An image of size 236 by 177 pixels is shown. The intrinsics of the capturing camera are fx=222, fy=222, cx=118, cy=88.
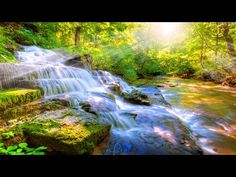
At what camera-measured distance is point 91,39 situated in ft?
56.5

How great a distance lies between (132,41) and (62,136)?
13.3 m

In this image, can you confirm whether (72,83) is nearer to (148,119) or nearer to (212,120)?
(148,119)

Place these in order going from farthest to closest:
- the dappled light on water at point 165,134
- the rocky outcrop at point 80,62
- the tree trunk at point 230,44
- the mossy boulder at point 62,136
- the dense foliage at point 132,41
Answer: the tree trunk at point 230,44 → the dense foliage at point 132,41 → the rocky outcrop at point 80,62 → the dappled light on water at point 165,134 → the mossy boulder at point 62,136

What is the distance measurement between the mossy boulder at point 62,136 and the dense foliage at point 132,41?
6.63 metres

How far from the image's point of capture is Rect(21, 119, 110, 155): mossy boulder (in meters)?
3.28

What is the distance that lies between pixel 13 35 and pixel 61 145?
970 centimetres

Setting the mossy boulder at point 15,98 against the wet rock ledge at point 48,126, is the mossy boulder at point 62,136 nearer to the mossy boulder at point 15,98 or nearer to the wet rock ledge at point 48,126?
the wet rock ledge at point 48,126

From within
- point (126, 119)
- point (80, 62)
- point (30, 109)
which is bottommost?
point (126, 119)

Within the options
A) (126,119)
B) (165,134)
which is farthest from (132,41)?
(165,134)

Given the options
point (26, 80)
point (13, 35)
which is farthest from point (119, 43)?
point (26, 80)

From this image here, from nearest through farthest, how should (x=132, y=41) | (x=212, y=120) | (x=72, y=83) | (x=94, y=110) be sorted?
1. (x=94, y=110)
2. (x=212, y=120)
3. (x=72, y=83)
4. (x=132, y=41)

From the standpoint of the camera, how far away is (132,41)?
1588 cm

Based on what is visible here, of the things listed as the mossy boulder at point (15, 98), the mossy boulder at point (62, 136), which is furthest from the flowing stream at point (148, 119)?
the mossy boulder at point (15, 98)

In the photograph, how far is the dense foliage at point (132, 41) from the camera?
12.0 m
